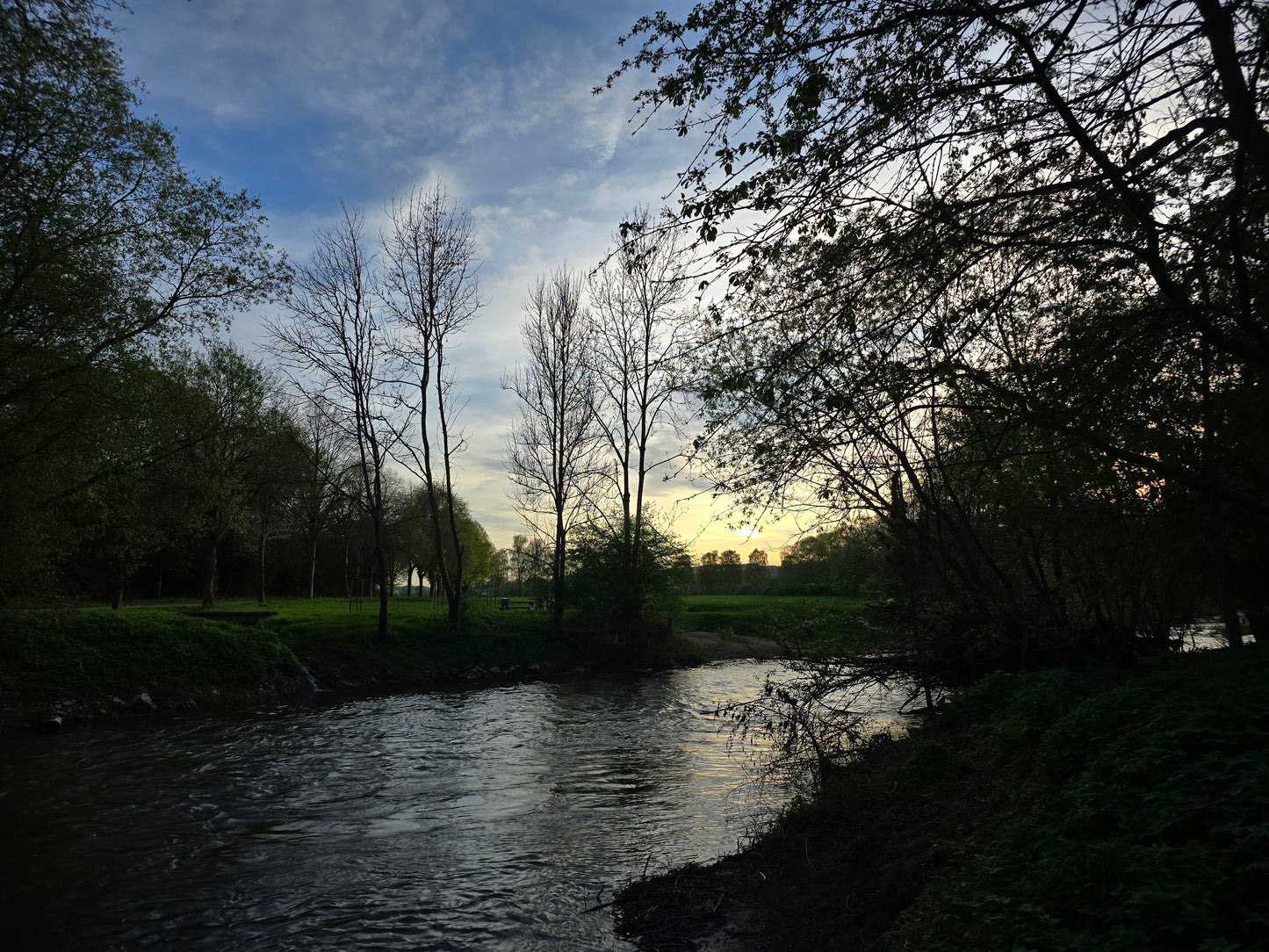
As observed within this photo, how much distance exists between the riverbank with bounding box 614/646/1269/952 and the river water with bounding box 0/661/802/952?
116 cm

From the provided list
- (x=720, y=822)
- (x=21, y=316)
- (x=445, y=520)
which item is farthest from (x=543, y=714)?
(x=445, y=520)

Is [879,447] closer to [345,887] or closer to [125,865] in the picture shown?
[345,887]

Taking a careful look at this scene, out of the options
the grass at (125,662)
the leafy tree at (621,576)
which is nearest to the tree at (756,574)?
the leafy tree at (621,576)

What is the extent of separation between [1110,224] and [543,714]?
1494 centimetres

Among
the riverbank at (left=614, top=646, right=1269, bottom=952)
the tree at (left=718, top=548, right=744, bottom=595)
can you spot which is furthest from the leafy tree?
the tree at (left=718, top=548, right=744, bottom=595)

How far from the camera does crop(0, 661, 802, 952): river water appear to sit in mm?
6180

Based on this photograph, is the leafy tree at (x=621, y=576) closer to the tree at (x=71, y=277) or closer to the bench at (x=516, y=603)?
the bench at (x=516, y=603)

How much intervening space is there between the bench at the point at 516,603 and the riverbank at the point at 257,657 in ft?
6.91

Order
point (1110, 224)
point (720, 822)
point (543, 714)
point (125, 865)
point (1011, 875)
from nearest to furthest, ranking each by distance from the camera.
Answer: point (1011, 875) → point (1110, 224) → point (125, 865) → point (720, 822) → point (543, 714)

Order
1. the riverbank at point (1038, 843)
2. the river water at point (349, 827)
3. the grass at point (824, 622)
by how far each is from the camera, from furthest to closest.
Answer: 1. the grass at point (824, 622)
2. the river water at point (349, 827)
3. the riverbank at point (1038, 843)

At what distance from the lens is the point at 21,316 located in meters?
12.7

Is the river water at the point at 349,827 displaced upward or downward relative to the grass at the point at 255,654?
downward

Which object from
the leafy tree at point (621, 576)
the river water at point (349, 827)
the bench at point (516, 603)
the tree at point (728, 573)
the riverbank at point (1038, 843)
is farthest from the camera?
the tree at point (728, 573)

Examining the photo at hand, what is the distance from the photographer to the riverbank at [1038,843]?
326cm
